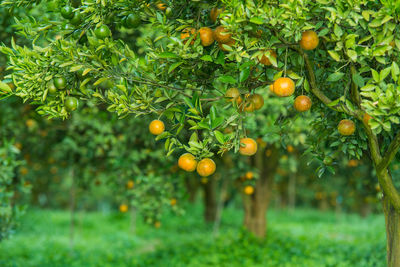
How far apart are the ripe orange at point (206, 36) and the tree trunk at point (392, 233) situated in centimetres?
178

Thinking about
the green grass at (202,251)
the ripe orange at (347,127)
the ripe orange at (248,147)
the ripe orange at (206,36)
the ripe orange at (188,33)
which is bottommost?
the green grass at (202,251)

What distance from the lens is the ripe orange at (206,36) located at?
2533mm

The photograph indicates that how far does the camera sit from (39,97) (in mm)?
2646

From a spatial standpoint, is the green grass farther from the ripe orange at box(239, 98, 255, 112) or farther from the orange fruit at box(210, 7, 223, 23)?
the orange fruit at box(210, 7, 223, 23)

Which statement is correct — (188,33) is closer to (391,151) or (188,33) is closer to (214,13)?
(214,13)

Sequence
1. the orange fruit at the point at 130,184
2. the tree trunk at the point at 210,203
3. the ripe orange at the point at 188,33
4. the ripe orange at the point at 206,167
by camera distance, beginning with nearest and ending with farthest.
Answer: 1. the ripe orange at the point at 206,167
2. the ripe orange at the point at 188,33
3. the orange fruit at the point at 130,184
4. the tree trunk at the point at 210,203

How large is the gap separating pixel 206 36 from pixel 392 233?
1989mm

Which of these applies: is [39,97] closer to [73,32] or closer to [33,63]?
[33,63]

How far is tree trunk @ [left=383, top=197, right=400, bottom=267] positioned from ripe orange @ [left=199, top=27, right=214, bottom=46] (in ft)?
5.85

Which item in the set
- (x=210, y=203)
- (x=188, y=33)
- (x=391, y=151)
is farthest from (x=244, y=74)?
(x=210, y=203)

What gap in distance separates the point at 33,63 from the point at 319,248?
301 inches

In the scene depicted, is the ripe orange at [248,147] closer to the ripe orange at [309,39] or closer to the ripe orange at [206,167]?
the ripe orange at [206,167]

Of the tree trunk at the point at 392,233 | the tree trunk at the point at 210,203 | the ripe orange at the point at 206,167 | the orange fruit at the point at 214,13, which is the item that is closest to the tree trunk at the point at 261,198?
the tree trunk at the point at 210,203

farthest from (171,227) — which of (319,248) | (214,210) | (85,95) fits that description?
(85,95)
